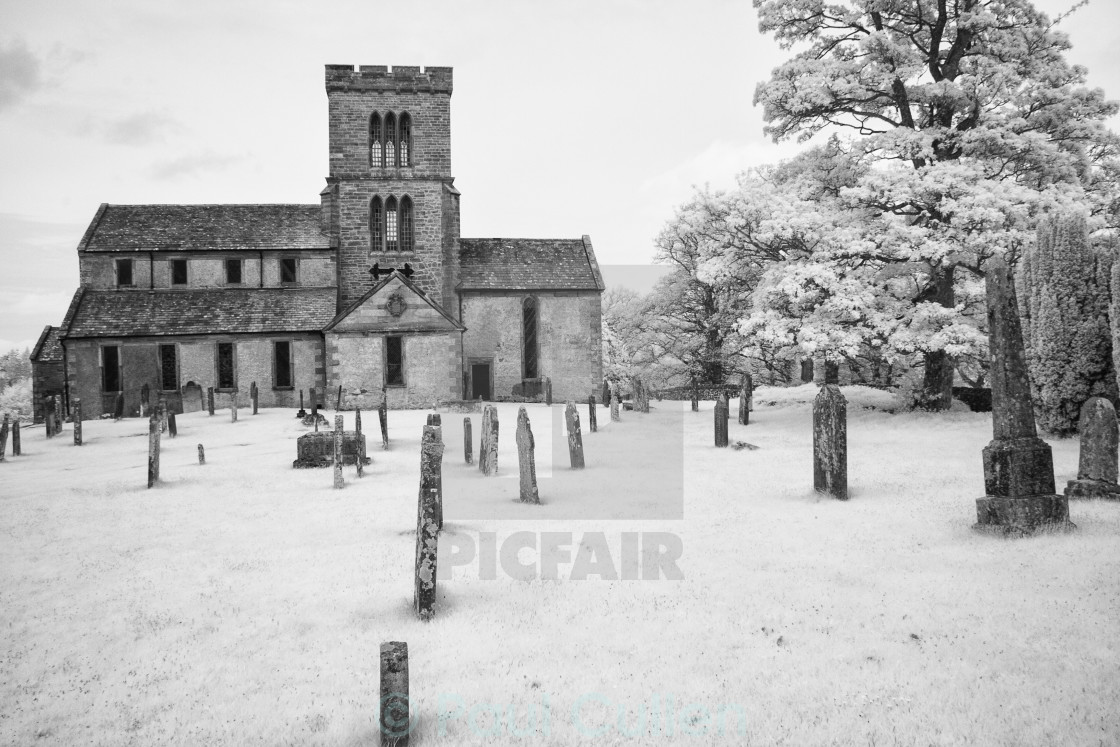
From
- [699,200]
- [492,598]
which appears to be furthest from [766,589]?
[699,200]

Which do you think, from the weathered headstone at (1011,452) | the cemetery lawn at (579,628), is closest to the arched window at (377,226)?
the cemetery lawn at (579,628)

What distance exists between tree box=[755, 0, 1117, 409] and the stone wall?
1633cm

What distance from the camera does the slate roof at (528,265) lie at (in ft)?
117

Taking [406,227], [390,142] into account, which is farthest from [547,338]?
[390,142]

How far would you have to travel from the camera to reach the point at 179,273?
34.2 metres

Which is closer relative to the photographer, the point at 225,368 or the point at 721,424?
the point at 721,424

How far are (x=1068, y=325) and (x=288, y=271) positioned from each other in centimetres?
3153

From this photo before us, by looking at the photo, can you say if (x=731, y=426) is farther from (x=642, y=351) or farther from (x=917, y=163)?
(x=642, y=351)

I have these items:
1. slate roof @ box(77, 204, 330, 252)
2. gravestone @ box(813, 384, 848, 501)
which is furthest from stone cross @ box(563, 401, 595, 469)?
slate roof @ box(77, 204, 330, 252)

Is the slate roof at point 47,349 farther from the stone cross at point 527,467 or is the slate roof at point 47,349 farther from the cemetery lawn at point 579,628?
the stone cross at point 527,467

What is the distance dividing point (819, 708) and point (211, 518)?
30.9 feet

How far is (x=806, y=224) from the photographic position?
1911 cm

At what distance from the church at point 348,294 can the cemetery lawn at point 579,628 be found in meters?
19.7

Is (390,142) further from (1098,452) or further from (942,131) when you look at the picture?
(1098,452)
